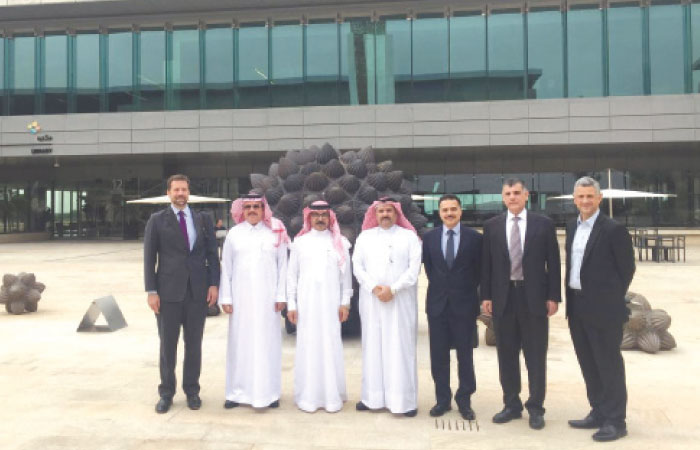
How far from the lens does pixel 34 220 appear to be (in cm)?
3428

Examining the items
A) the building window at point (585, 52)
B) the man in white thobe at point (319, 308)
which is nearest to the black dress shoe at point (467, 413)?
the man in white thobe at point (319, 308)

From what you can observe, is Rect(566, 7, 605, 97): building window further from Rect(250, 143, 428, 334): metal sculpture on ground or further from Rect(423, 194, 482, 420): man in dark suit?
Rect(423, 194, 482, 420): man in dark suit

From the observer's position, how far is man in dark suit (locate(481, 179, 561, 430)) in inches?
169

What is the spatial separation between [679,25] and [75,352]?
27.6 m

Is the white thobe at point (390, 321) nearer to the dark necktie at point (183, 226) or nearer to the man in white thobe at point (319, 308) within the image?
the man in white thobe at point (319, 308)

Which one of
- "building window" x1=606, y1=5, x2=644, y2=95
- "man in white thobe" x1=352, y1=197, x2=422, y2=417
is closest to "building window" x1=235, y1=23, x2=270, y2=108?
"building window" x1=606, y1=5, x2=644, y2=95

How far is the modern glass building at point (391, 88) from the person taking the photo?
→ 2489cm

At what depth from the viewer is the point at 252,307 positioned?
4898 millimetres

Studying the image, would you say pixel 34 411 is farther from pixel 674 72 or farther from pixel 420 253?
pixel 674 72

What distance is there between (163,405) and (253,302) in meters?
1.13

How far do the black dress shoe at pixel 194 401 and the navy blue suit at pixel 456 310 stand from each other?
2.04m

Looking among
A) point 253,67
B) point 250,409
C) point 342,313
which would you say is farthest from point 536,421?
point 253,67

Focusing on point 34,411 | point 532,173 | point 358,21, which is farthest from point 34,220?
point 34,411

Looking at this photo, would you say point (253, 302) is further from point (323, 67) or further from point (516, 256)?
point (323, 67)
